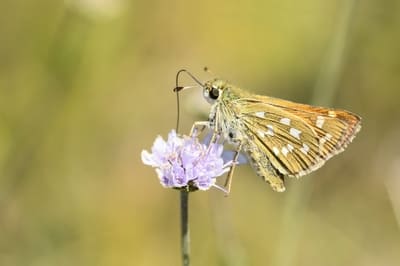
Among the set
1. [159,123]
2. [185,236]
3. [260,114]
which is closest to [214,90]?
[260,114]

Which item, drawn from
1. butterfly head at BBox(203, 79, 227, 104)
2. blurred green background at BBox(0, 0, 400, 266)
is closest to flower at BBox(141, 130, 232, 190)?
butterfly head at BBox(203, 79, 227, 104)

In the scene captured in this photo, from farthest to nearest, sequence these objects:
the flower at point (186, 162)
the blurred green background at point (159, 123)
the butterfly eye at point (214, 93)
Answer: the blurred green background at point (159, 123) < the butterfly eye at point (214, 93) < the flower at point (186, 162)

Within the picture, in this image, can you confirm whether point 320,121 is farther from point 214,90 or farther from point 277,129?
point 214,90

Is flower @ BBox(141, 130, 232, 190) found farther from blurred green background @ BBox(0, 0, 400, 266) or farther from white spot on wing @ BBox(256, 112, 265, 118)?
blurred green background @ BBox(0, 0, 400, 266)

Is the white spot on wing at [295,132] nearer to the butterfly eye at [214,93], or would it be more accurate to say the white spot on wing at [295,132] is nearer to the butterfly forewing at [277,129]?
the butterfly forewing at [277,129]

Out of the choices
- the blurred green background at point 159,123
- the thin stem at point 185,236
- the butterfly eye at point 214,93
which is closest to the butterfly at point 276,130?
the butterfly eye at point 214,93

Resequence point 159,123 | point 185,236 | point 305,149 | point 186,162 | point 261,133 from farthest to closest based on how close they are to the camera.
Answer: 1. point 159,123
2. point 261,133
3. point 305,149
4. point 186,162
5. point 185,236

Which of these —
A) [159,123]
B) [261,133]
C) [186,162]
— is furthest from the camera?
[159,123]
